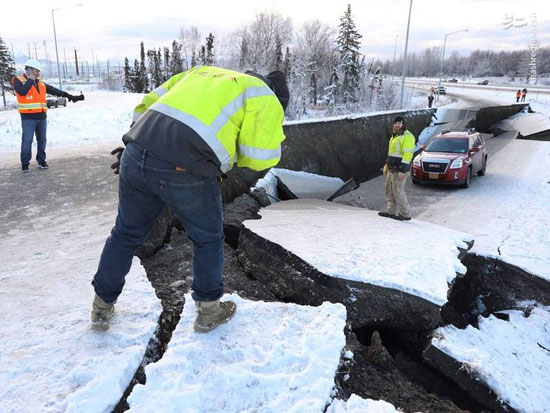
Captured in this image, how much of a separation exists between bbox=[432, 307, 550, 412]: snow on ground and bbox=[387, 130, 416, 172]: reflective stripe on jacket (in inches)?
112

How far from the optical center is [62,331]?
2699 mm

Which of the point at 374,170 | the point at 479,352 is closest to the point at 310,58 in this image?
the point at 374,170

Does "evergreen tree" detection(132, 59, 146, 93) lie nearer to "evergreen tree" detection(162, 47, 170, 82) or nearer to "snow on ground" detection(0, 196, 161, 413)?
"evergreen tree" detection(162, 47, 170, 82)

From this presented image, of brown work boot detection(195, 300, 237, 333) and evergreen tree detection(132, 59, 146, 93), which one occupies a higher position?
evergreen tree detection(132, 59, 146, 93)

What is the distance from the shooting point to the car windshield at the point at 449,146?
12.6m

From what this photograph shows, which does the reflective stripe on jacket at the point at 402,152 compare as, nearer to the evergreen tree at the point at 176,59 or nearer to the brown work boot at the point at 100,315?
the brown work boot at the point at 100,315

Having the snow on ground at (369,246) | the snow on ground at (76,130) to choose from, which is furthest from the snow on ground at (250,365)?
the snow on ground at (76,130)

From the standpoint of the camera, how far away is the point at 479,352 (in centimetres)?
420

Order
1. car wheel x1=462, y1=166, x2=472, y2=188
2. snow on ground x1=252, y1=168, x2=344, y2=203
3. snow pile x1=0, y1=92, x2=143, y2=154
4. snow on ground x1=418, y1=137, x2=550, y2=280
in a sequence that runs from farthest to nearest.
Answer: car wheel x1=462, y1=166, x2=472, y2=188
snow pile x1=0, y1=92, x2=143, y2=154
snow on ground x1=252, y1=168, x2=344, y2=203
snow on ground x1=418, y1=137, x2=550, y2=280

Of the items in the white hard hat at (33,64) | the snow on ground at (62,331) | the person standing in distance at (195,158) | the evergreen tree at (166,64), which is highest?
the evergreen tree at (166,64)

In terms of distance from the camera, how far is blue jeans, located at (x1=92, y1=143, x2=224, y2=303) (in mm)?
2422

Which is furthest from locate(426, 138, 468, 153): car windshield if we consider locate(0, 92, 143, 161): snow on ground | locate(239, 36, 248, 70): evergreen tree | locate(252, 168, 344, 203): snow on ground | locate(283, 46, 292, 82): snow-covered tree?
locate(283, 46, 292, 82): snow-covered tree

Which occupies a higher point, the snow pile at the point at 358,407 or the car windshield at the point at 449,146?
the car windshield at the point at 449,146

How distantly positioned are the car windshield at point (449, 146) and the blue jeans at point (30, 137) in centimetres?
1030
